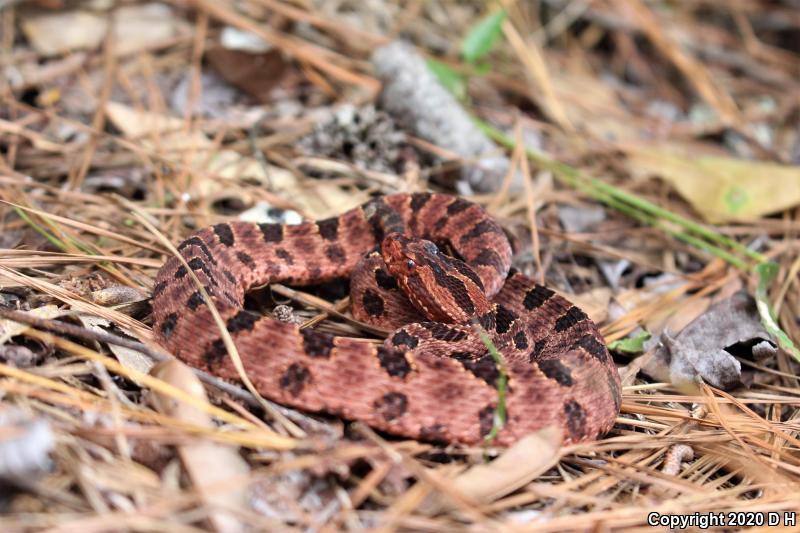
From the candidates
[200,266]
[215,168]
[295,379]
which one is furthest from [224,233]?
[295,379]

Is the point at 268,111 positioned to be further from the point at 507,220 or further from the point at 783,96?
the point at 783,96

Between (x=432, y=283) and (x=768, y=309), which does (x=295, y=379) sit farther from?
(x=768, y=309)

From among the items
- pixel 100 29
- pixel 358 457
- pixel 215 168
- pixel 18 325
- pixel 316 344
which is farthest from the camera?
pixel 100 29

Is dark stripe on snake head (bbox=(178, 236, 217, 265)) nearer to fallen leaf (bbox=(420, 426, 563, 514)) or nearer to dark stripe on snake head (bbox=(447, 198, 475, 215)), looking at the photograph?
dark stripe on snake head (bbox=(447, 198, 475, 215))

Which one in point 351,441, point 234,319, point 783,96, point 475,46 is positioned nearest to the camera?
point 351,441

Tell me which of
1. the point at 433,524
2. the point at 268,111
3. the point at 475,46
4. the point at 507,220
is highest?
the point at 475,46

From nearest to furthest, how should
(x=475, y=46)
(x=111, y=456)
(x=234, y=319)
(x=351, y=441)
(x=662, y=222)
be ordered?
(x=111, y=456)
(x=351, y=441)
(x=234, y=319)
(x=662, y=222)
(x=475, y=46)

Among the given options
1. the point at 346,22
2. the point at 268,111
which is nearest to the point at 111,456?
the point at 268,111

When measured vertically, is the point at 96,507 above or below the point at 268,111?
below
